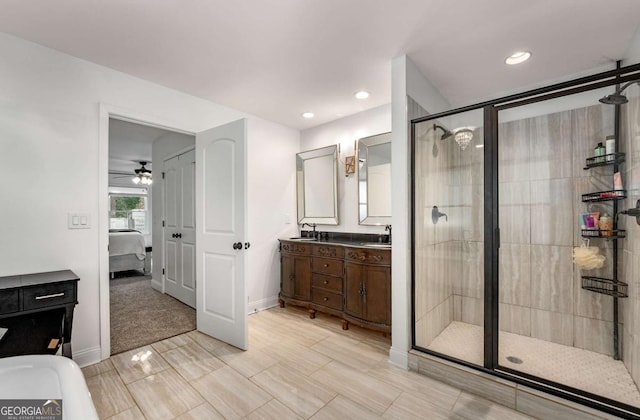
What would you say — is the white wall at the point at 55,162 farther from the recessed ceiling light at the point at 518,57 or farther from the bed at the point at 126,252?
the bed at the point at 126,252

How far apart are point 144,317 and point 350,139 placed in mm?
3246

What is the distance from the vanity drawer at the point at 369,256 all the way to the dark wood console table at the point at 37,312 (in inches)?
87.1

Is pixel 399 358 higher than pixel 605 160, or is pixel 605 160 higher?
pixel 605 160

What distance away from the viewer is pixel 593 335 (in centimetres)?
219

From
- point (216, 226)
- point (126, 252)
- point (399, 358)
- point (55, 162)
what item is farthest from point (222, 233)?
point (126, 252)

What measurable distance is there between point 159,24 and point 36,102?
113 centimetres

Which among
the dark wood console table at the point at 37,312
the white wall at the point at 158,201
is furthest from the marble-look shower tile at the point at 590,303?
the white wall at the point at 158,201

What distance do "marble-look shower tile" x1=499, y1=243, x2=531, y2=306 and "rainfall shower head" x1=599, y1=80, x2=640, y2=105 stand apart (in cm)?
111

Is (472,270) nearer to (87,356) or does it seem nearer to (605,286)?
(605,286)

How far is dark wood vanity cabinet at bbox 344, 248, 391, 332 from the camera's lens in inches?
105

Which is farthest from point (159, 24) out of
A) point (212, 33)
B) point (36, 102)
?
point (36, 102)

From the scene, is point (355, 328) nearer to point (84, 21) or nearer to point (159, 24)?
point (159, 24)

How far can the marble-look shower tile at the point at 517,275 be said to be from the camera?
2215 mm

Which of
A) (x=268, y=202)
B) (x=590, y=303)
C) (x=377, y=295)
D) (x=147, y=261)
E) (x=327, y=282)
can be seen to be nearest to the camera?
(x=590, y=303)
